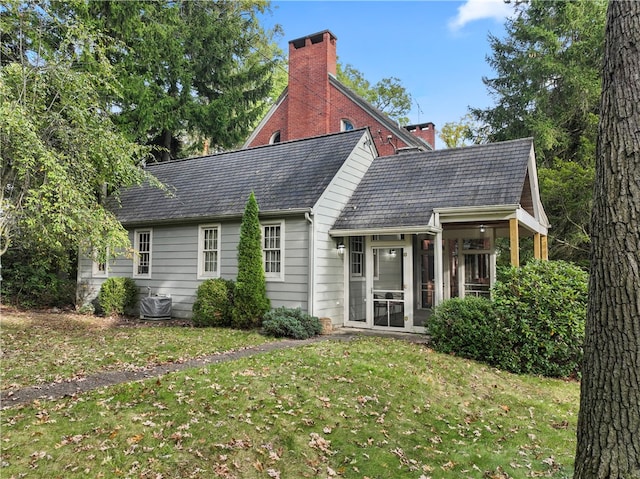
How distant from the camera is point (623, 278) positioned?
2.70 metres

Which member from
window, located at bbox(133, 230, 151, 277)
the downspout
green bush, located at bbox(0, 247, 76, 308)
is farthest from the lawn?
green bush, located at bbox(0, 247, 76, 308)

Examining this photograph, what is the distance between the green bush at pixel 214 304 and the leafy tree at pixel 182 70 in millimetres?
10098

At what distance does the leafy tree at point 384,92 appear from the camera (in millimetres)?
34000

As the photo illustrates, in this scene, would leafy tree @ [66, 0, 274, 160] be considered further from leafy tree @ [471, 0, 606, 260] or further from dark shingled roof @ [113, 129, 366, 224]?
leafy tree @ [471, 0, 606, 260]

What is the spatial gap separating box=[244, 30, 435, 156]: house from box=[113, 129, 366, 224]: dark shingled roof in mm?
6357

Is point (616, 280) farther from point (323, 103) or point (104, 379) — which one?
point (323, 103)

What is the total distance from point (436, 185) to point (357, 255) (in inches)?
111

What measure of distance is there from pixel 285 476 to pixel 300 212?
24.1 ft

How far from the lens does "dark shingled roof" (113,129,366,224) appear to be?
1164cm

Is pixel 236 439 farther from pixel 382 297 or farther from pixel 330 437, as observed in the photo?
pixel 382 297

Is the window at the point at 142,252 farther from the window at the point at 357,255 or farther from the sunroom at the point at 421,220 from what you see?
the window at the point at 357,255

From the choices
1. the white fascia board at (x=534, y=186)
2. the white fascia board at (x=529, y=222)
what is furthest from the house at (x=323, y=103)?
the white fascia board at (x=529, y=222)

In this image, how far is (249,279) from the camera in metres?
10.7

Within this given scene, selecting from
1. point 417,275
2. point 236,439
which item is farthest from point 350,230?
point 236,439
